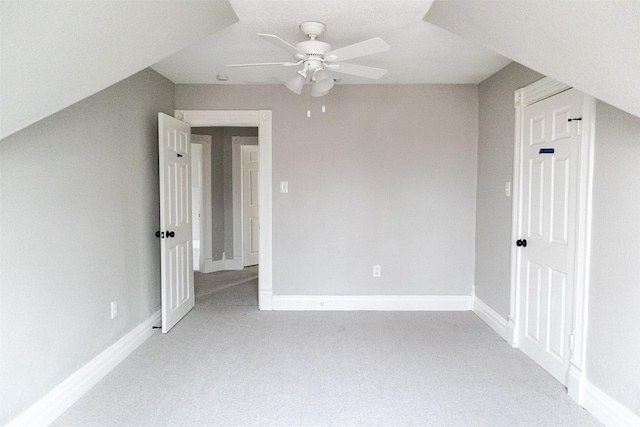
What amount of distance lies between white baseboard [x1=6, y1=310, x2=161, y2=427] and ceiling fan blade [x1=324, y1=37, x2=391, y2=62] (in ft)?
8.33

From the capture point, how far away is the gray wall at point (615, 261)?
1.98 metres

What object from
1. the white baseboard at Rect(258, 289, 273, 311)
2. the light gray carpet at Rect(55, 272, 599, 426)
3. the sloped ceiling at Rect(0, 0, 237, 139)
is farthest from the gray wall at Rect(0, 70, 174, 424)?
the white baseboard at Rect(258, 289, 273, 311)

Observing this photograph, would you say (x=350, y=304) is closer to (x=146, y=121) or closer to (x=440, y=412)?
(x=440, y=412)

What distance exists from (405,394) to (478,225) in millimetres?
2178

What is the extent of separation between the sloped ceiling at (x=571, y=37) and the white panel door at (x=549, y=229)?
76 centimetres

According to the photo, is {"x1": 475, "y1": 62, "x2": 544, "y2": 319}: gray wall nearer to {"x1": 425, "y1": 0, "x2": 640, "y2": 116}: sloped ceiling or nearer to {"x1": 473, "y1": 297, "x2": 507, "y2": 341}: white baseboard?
{"x1": 473, "y1": 297, "x2": 507, "y2": 341}: white baseboard

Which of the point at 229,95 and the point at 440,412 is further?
the point at 229,95

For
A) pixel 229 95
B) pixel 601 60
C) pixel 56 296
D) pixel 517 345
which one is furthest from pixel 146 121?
pixel 517 345

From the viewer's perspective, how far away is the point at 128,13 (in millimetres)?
1652

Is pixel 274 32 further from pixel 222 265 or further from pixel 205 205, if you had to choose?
pixel 222 265

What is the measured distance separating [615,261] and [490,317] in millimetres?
1690

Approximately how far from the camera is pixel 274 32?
2.66m

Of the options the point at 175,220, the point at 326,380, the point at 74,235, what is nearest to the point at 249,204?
the point at 175,220

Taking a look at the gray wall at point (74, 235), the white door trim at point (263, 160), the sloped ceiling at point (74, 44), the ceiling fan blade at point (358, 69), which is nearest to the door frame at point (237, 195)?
the white door trim at point (263, 160)
